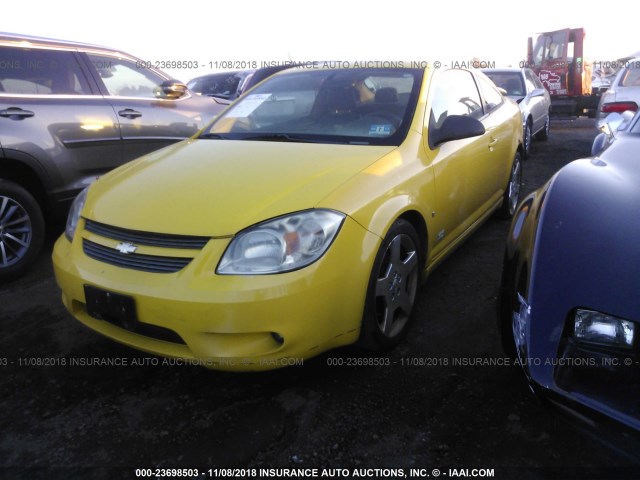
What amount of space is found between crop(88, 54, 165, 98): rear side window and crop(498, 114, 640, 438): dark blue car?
3.73 meters

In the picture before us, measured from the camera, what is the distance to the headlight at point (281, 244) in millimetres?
2049

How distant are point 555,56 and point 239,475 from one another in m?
16.8

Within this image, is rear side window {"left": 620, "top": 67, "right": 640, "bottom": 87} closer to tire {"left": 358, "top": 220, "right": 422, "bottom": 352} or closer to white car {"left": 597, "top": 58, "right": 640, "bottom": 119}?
white car {"left": 597, "top": 58, "right": 640, "bottom": 119}

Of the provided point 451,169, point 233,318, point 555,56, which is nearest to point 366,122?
point 451,169

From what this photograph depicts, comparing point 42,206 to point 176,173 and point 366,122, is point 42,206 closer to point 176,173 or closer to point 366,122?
point 176,173

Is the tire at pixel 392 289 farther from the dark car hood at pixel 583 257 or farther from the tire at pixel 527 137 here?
Result: the tire at pixel 527 137

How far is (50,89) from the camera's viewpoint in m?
3.98

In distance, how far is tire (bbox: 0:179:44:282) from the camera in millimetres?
3598

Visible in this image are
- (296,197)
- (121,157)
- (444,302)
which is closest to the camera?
(296,197)

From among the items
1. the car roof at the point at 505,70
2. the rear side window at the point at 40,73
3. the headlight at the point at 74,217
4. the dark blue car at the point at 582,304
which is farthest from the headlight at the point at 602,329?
the car roof at the point at 505,70

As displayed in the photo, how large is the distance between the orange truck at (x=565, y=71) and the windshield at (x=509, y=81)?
6576mm

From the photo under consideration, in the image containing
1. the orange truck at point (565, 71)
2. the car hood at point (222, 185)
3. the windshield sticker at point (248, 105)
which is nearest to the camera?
the car hood at point (222, 185)

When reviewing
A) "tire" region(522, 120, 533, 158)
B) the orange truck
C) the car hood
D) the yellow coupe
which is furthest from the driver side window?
the orange truck

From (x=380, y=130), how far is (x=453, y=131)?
42 centimetres
